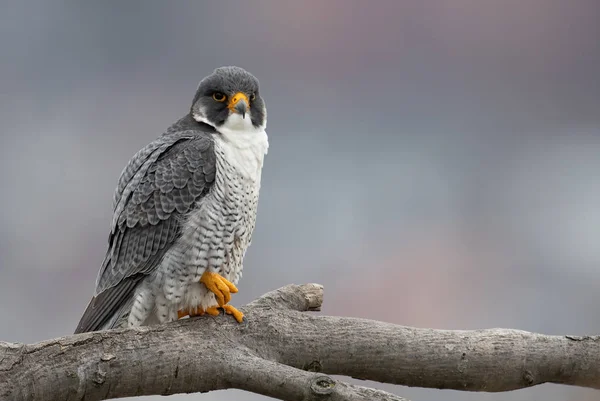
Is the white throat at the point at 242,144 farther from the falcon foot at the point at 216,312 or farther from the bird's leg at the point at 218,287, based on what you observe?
the falcon foot at the point at 216,312

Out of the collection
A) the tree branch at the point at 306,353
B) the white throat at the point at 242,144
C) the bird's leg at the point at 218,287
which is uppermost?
the white throat at the point at 242,144

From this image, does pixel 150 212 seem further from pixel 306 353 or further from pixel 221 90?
pixel 306 353

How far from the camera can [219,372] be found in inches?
91.6

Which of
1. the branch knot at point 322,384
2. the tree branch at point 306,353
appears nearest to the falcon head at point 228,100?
the tree branch at point 306,353

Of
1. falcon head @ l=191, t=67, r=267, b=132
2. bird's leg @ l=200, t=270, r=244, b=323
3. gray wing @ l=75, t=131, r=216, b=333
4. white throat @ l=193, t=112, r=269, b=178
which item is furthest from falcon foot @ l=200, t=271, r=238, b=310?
falcon head @ l=191, t=67, r=267, b=132

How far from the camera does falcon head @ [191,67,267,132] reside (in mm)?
2652

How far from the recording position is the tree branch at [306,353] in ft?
7.30

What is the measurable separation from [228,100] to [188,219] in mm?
493

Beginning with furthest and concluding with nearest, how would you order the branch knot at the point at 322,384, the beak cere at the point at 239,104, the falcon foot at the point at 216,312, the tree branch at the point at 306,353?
the beak cere at the point at 239,104
the falcon foot at the point at 216,312
the tree branch at the point at 306,353
the branch knot at the point at 322,384

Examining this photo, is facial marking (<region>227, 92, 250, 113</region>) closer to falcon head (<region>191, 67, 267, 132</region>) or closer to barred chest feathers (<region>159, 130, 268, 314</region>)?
falcon head (<region>191, 67, 267, 132</region>)

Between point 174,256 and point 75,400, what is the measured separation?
623 mm

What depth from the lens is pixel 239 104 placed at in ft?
8.61

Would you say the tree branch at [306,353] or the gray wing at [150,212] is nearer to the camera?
the tree branch at [306,353]

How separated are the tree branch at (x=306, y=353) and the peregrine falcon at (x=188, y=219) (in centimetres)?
17
